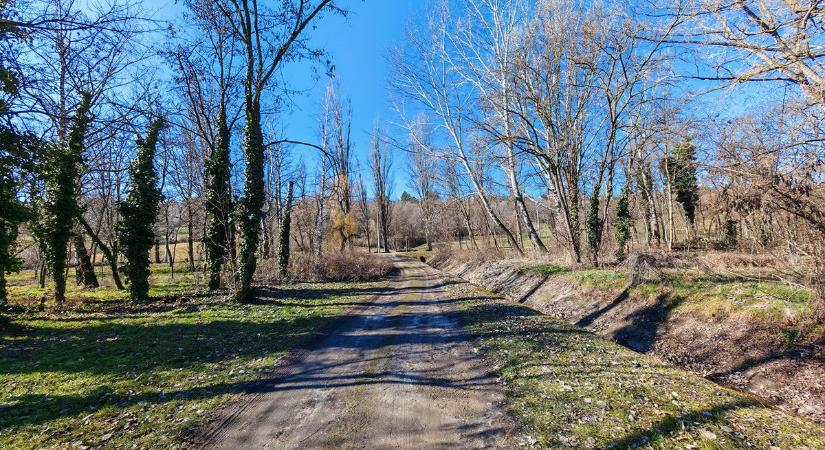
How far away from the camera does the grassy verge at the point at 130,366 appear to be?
157 inches

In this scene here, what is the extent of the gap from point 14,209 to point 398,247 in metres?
52.8

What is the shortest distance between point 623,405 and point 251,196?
484 inches

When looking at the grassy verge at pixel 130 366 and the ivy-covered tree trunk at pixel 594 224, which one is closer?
the grassy verge at pixel 130 366

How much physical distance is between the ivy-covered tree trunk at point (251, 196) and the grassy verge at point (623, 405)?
364 inches

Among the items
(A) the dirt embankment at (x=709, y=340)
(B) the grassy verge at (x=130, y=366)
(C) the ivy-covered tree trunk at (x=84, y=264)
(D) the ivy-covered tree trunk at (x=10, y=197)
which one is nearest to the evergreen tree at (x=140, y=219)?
(B) the grassy verge at (x=130, y=366)

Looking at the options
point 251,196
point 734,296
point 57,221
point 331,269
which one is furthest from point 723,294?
point 57,221

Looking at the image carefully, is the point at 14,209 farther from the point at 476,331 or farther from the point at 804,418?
the point at 804,418

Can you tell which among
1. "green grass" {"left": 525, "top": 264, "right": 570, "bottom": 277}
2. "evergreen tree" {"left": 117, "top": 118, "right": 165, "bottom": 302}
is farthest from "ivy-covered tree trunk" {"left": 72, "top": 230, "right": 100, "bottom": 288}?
"green grass" {"left": 525, "top": 264, "right": 570, "bottom": 277}

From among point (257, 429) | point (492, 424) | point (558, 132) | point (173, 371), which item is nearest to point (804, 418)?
point (492, 424)

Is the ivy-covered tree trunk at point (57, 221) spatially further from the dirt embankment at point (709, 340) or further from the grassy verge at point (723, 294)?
the grassy verge at point (723, 294)

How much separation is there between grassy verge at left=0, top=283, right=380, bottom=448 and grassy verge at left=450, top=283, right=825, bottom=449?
4.02 metres

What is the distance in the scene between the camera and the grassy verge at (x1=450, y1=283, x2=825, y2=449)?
361 cm

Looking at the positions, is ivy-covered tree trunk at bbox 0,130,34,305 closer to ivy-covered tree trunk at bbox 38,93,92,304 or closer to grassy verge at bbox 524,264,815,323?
ivy-covered tree trunk at bbox 38,93,92,304

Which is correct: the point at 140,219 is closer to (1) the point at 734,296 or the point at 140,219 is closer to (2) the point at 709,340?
(2) the point at 709,340
